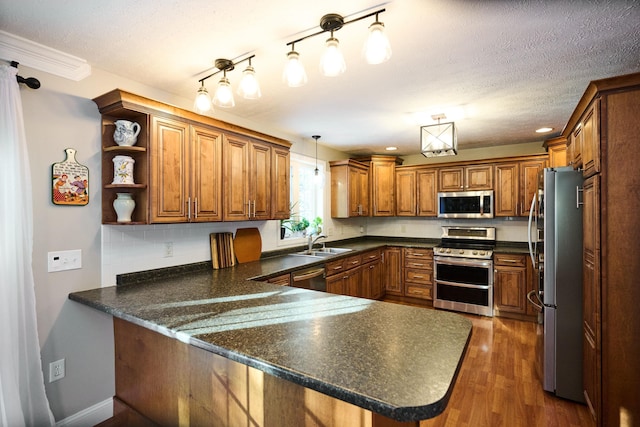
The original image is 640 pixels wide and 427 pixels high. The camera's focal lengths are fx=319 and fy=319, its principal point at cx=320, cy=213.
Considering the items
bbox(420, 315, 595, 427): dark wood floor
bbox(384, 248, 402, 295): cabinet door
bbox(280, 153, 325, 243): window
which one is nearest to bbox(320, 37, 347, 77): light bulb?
bbox(420, 315, 595, 427): dark wood floor

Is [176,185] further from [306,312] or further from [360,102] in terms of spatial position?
[360,102]

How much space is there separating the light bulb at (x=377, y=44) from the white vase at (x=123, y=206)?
6.06 feet

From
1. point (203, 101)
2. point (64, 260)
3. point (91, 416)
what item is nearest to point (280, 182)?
point (203, 101)

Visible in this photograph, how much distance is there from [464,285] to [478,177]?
5.17 feet

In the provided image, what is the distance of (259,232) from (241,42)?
207 cm

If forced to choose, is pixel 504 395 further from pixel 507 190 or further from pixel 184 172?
pixel 184 172

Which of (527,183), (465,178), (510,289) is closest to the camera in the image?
(510,289)

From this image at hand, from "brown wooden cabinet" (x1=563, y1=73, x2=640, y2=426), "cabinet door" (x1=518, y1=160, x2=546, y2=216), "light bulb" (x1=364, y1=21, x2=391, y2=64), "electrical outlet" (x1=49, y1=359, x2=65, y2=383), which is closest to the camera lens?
"light bulb" (x1=364, y1=21, x2=391, y2=64)

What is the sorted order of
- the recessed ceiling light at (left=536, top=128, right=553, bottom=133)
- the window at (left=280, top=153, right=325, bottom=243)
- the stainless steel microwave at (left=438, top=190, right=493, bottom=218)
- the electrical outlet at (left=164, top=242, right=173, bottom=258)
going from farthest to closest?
the stainless steel microwave at (left=438, top=190, right=493, bottom=218), the window at (left=280, top=153, right=325, bottom=243), the recessed ceiling light at (left=536, top=128, right=553, bottom=133), the electrical outlet at (left=164, top=242, right=173, bottom=258)

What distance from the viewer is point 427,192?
16.6 ft

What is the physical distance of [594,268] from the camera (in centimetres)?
194

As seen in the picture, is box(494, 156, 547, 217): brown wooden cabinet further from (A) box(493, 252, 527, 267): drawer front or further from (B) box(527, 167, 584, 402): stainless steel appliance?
(B) box(527, 167, 584, 402): stainless steel appliance

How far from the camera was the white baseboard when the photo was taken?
2068mm

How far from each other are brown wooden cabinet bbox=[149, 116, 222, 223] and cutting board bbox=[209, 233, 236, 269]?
17.3 inches
